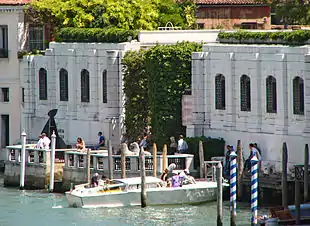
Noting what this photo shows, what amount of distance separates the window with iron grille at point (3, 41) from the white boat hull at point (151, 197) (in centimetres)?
1796

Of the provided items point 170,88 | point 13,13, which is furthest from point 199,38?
point 13,13

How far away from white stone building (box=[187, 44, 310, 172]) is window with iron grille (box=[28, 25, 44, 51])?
44.2 ft

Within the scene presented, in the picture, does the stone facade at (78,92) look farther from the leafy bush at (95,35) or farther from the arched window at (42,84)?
the leafy bush at (95,35)

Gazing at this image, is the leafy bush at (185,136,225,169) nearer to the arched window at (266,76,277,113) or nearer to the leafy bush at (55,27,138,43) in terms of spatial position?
the arched window at (266,76,277,113)

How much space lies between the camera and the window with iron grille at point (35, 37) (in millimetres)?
81375

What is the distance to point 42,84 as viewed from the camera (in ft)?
261

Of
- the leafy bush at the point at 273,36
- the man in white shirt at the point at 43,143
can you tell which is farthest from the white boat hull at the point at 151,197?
the man in white shirt at the point at 43,143

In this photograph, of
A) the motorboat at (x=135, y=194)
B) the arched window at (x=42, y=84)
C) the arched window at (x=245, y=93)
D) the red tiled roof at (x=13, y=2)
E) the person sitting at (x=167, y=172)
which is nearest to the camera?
the motorboat at (x=135, y=194)

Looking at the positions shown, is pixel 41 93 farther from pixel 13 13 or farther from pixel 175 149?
pixel 175 149

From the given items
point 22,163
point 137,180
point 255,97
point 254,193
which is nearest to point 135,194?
point 137,180

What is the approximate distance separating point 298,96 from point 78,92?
14284 millimetres

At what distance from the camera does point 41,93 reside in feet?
261

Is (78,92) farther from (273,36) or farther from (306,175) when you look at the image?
(306,175)

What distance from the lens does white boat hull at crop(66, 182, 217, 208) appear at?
2530 inches
